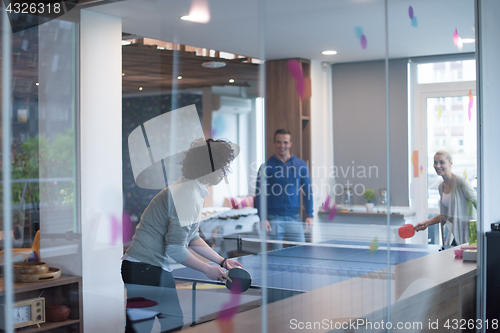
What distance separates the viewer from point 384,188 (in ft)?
8.41

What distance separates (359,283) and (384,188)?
0.68 m

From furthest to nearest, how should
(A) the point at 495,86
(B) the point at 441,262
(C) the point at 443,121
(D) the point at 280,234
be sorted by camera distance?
(C) the point at 443,121
(A) the point at 495,86
(B) the point at 441,262
(D) the point at 280,234

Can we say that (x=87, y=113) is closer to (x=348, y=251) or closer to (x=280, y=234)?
(x=280, y=234)

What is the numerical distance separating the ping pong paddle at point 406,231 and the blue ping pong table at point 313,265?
59 millimetres

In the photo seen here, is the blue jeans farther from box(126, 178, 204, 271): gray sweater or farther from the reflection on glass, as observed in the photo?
the reflection on glass

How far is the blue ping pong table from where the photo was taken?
5.86 ft

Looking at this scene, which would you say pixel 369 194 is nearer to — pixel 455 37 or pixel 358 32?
pixel 358 32

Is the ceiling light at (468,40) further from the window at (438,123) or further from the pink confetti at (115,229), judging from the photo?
the pink confetti at (115,229)

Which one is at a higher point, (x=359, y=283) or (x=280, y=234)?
(x=280, y=234)

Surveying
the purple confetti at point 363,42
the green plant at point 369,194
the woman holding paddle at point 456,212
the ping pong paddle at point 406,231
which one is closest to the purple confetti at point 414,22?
the purple confetti at point 363,42

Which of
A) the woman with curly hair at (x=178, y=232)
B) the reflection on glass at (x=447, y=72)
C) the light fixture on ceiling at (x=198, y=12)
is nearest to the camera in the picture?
the woman with curly hair at (x=178, y=232)

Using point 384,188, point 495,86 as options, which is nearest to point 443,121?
point 495,86

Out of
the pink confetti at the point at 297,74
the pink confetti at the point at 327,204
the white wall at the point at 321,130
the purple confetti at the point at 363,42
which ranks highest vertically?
the purple confetti at the point at 363,42

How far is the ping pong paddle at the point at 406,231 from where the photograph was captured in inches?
Answer: 96.8
